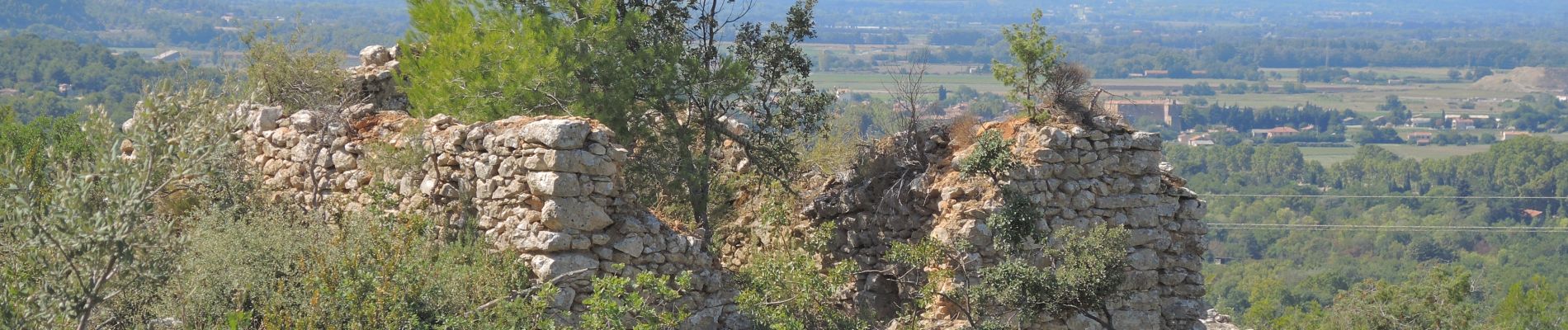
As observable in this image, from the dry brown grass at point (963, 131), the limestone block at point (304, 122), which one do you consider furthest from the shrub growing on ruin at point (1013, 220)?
the limestone block at point (304, 122)

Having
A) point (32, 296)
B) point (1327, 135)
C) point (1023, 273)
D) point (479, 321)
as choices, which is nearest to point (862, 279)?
point (1023, 273)

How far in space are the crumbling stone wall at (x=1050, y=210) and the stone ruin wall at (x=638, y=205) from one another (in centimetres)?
1

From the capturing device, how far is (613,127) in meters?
12.3

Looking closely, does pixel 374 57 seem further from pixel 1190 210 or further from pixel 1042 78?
pixel 1190 210

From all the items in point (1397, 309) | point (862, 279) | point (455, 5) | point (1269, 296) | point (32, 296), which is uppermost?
point (455, 5)

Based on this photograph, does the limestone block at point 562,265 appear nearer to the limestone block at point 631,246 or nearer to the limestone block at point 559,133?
the limestone block at point 631,246

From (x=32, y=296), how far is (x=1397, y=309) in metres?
16.1

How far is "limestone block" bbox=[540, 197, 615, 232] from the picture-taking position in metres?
9.88

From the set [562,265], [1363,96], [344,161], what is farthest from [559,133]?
[1363,96]

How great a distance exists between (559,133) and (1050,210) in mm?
4018

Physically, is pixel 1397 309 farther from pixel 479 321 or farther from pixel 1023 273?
pixel 479 321

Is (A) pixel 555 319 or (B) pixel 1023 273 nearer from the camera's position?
(A) pixel 555 319

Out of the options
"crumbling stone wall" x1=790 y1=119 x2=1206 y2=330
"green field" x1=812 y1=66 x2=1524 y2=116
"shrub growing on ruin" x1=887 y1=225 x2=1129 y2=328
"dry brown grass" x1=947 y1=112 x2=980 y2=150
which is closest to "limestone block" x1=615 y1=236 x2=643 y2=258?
"shrub growing on ruin" x1=887 y1=225 x2=1129 y2=328

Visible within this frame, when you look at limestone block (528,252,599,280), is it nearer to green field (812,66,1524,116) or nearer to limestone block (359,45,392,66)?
limestone block (359,45,392,66)
